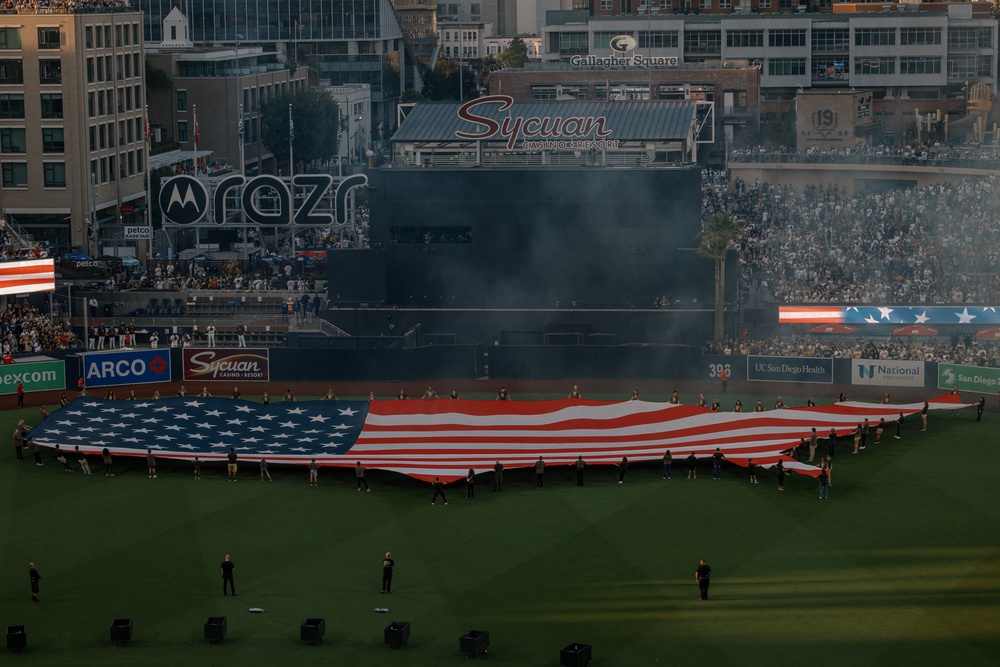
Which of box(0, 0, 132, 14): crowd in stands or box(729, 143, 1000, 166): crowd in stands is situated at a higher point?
box(0, 0, 132, 14): crowd in stands

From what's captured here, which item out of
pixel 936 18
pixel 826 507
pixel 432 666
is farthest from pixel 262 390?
pixel 936 18

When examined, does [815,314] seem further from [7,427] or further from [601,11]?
[601,11]

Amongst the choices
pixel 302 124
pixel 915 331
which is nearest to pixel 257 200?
pixel 915 331

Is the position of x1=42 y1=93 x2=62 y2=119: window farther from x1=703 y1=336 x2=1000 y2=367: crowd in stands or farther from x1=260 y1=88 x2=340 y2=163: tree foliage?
x1=703 y1=336 x2=1000 y2=367: crowd in stands

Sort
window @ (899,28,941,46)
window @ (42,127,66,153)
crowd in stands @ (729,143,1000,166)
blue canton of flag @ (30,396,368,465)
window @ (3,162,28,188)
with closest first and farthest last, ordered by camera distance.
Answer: blue canton of flag @ (30,396,368,465) < window @ (42,127,66,153) < window @ (3,162,28,188) < crowd in stands @ (729,143,1000,166) < window @ (899,28,941,46)

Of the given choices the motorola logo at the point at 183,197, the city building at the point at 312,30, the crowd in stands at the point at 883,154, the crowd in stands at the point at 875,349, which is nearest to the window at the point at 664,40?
the crowd in stands at the point at 883,154

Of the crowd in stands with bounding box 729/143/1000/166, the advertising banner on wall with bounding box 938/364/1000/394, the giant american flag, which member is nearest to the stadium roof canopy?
the advertising banner on wall with bounding box 938/364/1000/394
